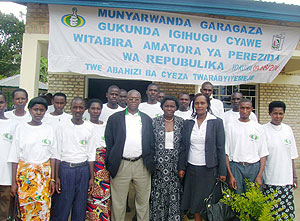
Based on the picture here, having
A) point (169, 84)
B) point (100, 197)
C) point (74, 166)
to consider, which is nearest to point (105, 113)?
point (74, 166)

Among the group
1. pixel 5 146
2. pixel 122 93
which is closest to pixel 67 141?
pixel 5 146

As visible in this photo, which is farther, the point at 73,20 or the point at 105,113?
the point at 73,20

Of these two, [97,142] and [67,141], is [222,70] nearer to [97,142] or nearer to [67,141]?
[97,142]

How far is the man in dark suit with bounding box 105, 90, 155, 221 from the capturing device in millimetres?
2953

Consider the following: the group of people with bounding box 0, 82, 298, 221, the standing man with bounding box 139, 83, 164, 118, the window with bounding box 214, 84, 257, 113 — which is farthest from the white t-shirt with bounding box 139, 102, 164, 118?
the window with bounding box 214, 84, 257, 113

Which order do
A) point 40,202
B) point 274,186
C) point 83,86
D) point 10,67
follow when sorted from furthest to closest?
point 10,67, point 83,86, point 274,186, point 40,202

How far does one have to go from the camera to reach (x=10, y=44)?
85.6ft

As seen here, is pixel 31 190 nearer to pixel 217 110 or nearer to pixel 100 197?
pixel 100 197

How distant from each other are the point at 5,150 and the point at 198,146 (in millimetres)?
2236

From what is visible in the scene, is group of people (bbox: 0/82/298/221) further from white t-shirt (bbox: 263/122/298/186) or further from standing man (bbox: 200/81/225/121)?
standing man (bbox: 200/81/225/121)

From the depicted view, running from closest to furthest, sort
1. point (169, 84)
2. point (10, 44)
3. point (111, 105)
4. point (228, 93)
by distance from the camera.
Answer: point (111, 105)
point (169, 84)
point (228, 93)
point (10, 44)

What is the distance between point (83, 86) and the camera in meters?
6.12

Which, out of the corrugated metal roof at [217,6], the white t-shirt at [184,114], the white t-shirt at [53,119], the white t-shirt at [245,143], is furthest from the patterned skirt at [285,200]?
the corrugated metal roof at [217,6]

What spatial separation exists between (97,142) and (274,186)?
2.34 metres
